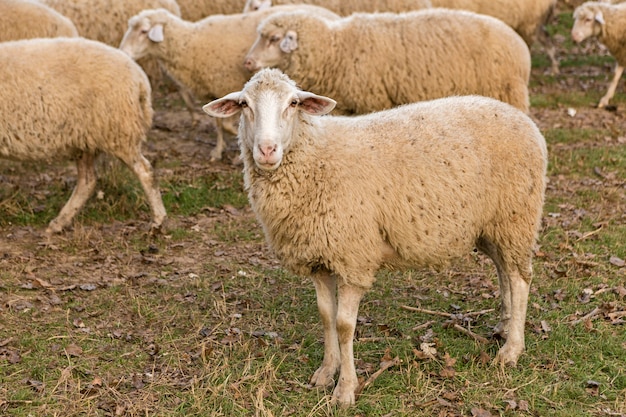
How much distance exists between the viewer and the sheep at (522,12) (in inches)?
538

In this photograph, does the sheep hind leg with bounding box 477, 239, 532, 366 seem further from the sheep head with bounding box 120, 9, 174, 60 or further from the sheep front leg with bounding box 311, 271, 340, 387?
the sheep head with bounding box 120, 9, 174, 60

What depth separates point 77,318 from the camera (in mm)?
5832

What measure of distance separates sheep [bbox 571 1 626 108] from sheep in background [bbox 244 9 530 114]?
13.7ft

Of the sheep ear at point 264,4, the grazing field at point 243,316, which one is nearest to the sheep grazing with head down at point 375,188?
the grazing field at point 243,316

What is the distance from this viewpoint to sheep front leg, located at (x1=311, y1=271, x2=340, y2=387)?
190 inches

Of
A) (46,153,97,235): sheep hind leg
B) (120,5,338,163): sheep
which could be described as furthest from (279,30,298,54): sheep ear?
Answer: (46,153,97,235): sheep hind leg

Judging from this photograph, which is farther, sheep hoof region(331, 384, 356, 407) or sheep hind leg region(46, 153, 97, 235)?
sheep hind leg region(46, 153, 97, 235)

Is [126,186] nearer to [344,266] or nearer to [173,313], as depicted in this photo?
[173,313]

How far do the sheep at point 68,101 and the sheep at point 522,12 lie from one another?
7430mm

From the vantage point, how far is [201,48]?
944 cm

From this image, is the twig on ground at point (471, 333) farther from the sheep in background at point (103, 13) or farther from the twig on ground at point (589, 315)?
the sheep in background at point (103, 13)

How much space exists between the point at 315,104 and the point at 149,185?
3.31 metres

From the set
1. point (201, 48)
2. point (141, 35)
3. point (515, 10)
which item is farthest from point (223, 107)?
point (515, 10)

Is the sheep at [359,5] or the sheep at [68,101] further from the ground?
the sheep at [68,101]
